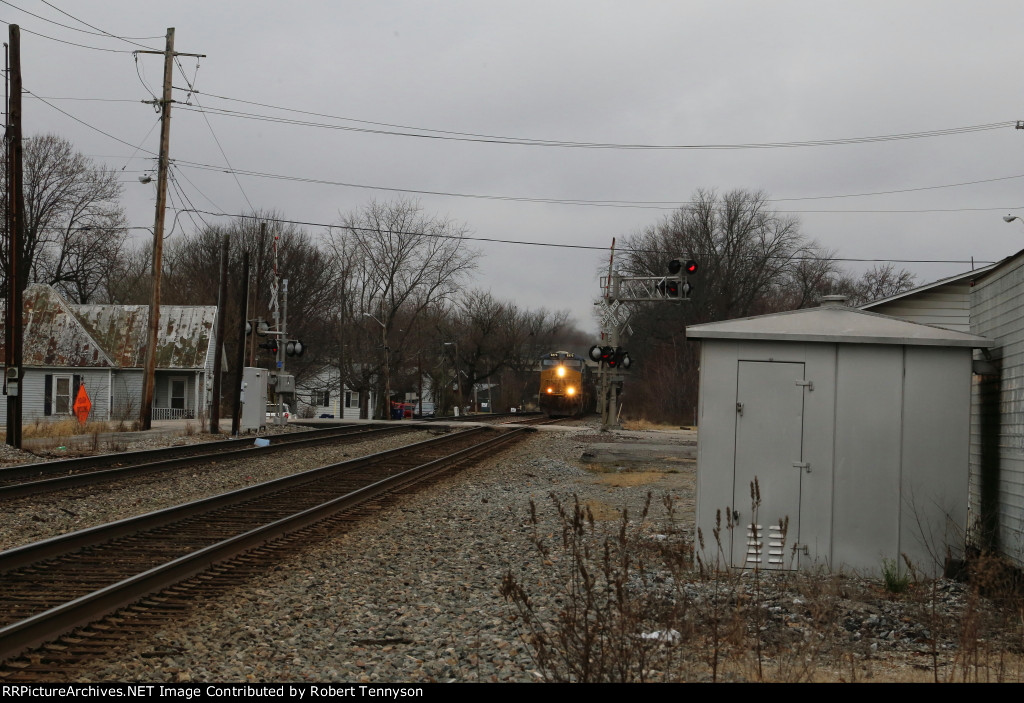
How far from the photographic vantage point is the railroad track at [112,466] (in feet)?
47.1

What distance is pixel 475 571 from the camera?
29.7 ft

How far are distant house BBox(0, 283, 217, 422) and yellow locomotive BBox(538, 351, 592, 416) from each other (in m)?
19.1

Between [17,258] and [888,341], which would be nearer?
[888,341]

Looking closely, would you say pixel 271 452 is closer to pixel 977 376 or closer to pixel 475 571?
pixel 475 571

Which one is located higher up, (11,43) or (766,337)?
(11,43)

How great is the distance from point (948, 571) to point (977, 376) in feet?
7.74

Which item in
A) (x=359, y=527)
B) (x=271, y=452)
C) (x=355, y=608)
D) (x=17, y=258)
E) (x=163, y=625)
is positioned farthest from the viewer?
(x=271, y=452)

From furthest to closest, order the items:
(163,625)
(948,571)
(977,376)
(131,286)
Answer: (131,286) < (977,376) < (948,571) < (163,625)

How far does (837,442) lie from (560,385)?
1846 inches

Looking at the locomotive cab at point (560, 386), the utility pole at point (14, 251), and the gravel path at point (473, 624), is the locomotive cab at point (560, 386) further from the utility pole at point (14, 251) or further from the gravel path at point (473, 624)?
the gravel path at point (473, 624)

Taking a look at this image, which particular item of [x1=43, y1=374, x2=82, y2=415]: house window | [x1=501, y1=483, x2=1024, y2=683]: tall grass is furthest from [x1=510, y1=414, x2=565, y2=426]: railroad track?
[x1=501, y1=483, x2=1024, y2=683]: tall grass

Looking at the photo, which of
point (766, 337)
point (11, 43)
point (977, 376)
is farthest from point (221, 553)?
point (11, 43)

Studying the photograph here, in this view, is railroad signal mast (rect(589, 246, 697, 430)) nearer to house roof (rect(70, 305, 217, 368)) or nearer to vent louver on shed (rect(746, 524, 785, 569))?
house roof (rect(70, 305, 217, 368))

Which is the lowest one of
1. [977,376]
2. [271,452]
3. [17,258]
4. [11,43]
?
[271,452]
